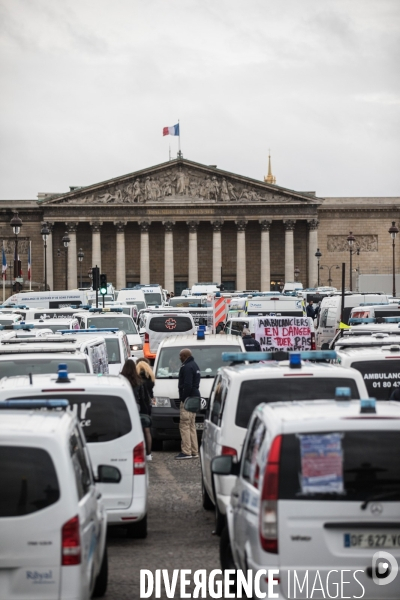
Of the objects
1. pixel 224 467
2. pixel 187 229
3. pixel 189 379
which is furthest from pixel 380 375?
pixel 187 229

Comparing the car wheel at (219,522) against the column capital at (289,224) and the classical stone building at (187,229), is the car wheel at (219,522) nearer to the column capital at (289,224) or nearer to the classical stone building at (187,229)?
the classical stone building at (187,229)

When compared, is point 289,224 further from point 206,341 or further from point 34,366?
point 34,366

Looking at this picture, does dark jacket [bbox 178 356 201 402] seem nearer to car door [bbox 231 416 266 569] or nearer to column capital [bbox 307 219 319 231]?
car door [bbox 231 416 266 569]

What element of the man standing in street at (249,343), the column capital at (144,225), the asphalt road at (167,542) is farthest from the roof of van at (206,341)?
the column capital at (144,225)

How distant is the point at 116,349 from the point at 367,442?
697 inches

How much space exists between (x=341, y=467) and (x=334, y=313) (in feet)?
102

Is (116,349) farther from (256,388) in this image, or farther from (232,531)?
(232,531)

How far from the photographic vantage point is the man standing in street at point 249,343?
2559 centimetres

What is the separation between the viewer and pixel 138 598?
30.3 feet

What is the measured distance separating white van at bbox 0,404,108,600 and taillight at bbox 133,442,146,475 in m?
3.25

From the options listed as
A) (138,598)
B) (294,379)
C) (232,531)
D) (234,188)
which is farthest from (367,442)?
(234,188)

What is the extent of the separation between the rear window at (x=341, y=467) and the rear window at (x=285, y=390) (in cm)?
357

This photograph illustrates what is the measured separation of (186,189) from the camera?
327 feet

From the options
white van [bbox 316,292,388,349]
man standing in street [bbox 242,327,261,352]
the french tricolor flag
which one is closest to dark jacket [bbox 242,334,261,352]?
man standing in street [bbox 242,327,261,352]
